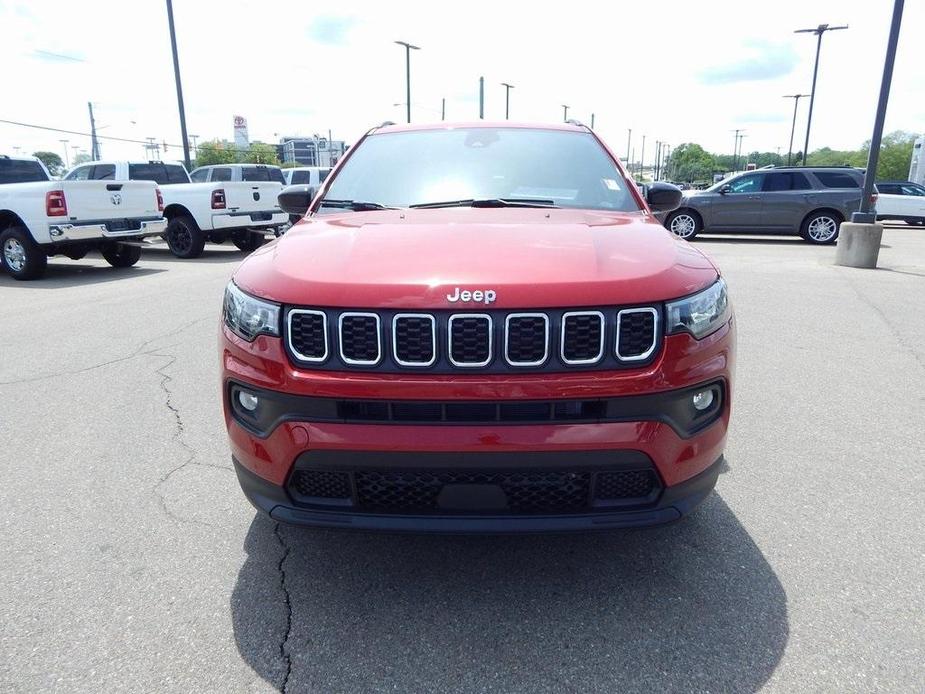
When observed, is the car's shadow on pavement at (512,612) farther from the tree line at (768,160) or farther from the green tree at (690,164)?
the green tree at (690,164)

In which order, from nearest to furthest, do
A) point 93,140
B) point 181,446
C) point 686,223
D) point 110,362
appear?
point 181,446
point 110,362
point 686,223
point 93,140

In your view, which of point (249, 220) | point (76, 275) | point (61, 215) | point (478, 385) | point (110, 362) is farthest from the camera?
point (249, 220)

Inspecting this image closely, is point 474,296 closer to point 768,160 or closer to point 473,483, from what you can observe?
point 473,483

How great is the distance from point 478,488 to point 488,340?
1.53 feet

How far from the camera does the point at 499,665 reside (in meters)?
2.12

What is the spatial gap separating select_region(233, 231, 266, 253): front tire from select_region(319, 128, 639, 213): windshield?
1165 cm

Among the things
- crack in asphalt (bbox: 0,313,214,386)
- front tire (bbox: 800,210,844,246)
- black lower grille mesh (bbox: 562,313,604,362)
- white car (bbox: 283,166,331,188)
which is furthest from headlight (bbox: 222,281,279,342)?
white car (bbox: 283,166,331,188)

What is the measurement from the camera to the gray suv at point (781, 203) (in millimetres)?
15328

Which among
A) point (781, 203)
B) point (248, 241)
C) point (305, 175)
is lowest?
point (248, 241)

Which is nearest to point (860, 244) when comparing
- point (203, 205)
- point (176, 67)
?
point (203, 205)

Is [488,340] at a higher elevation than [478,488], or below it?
higher

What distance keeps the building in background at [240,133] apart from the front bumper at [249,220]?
73651mm

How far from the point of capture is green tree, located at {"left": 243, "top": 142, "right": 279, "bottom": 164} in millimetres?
73562

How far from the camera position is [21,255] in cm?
1076
